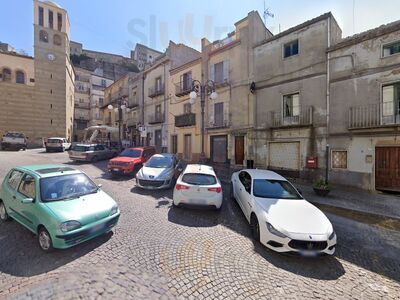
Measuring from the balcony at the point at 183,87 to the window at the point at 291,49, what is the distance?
27.1 ft

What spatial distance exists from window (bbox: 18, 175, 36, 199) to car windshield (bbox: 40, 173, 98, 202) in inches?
8.3

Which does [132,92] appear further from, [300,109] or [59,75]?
[300,109]

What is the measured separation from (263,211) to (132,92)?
26234mm

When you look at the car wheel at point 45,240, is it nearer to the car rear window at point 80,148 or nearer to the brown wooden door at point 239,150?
the car rear window at point 80,148

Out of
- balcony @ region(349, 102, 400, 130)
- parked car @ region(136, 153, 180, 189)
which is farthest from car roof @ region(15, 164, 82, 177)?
balcony @ region(349, 102, 400, 130)

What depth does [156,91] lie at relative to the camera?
→ 22719 mm

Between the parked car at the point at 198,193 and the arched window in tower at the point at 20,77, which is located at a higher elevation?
the arched window in tower at the point at 20,77

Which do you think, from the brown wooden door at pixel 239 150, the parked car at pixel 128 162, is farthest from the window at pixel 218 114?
the parked car at pixel 128 162

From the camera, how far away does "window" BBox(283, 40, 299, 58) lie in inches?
500

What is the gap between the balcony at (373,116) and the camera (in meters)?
9.54

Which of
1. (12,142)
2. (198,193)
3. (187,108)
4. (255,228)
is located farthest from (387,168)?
(12,142)

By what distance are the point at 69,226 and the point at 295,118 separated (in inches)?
485

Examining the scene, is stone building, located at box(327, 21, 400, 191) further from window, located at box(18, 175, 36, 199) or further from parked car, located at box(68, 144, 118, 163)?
parked car, located at box(68, 144, 118, 163)

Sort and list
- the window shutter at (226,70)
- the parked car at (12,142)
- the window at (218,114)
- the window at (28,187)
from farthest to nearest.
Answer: the parked car at (12,142) → the window at (218,114) → the window shutter at (226,70) → the window at (28,187)
